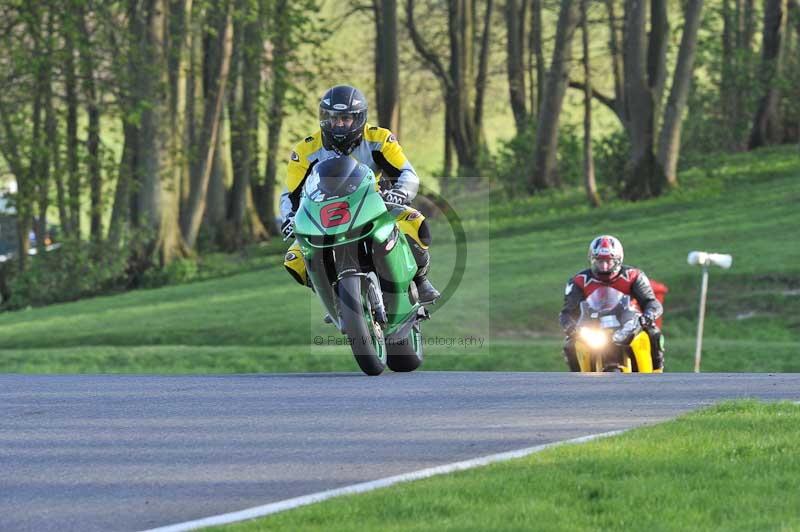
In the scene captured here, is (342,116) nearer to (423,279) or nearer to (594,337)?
(423,279)

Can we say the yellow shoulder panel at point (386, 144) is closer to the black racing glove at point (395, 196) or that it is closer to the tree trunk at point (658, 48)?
the black racing glove at point (395, 196)

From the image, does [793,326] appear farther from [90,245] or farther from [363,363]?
[90,245]

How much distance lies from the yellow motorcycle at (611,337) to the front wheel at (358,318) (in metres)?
3.72

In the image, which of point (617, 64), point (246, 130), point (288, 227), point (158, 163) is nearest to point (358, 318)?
point (288, 227)

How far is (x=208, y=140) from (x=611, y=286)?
28689mm

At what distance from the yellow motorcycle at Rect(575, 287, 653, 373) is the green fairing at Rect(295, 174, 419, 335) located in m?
3.79

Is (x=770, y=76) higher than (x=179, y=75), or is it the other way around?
(x=770, y=76)

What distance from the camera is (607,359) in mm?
16484

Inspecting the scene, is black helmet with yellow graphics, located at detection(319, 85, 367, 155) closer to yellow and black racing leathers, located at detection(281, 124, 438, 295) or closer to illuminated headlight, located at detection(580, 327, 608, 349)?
yellow and black racing leathers, located at detection(281, 124, 438, 295)

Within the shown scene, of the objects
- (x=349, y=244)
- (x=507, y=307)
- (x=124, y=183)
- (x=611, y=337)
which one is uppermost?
(x=124, y=183)

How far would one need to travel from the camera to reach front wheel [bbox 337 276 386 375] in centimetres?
1255

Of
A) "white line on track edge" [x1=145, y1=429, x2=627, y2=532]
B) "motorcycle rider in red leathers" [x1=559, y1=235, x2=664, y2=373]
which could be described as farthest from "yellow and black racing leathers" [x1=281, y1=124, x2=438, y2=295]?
"white line on track edge" [x1=145, y1=429, x2=627, y2=532]

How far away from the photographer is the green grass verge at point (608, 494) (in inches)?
271

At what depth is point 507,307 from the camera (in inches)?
1244
